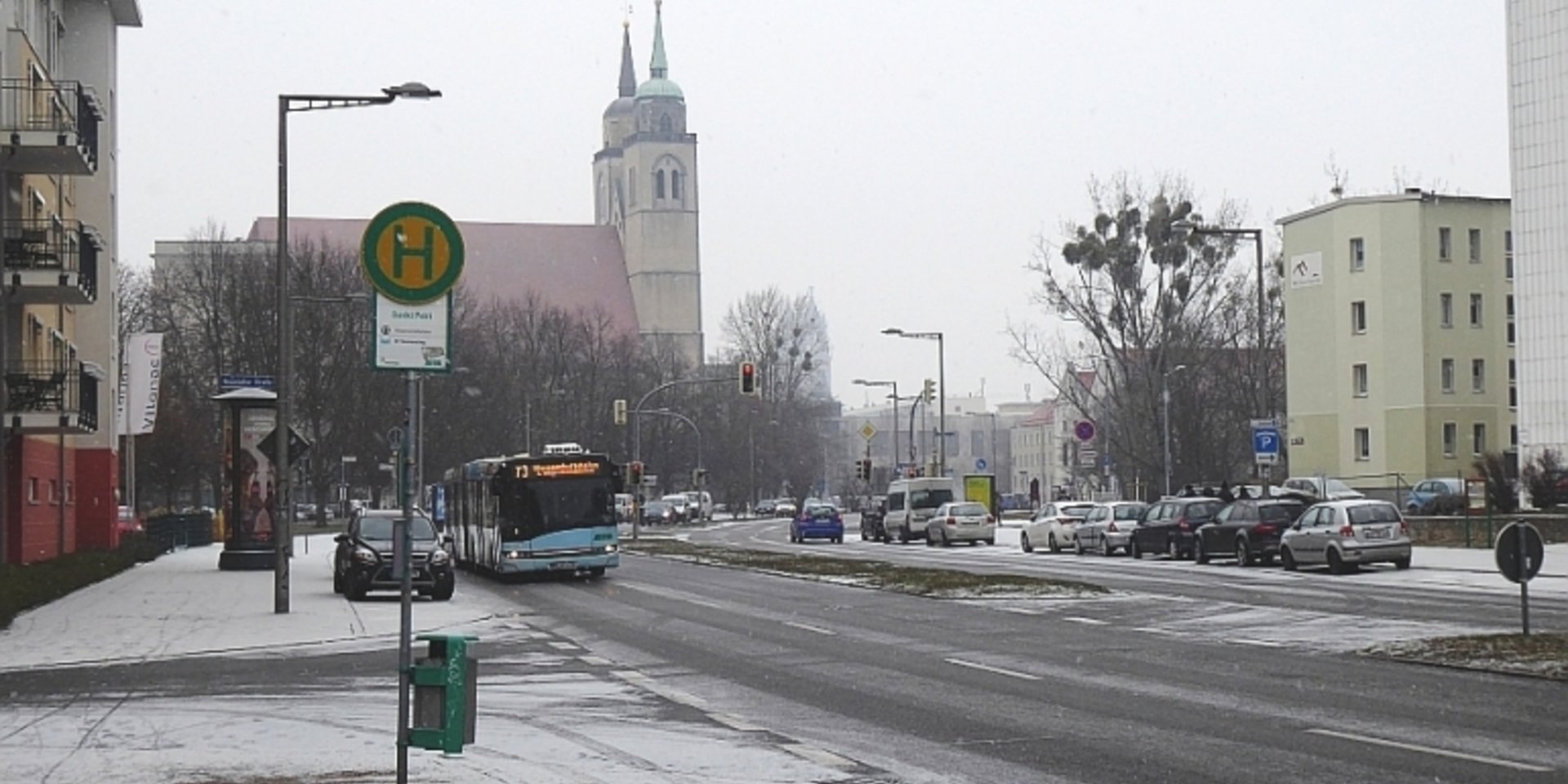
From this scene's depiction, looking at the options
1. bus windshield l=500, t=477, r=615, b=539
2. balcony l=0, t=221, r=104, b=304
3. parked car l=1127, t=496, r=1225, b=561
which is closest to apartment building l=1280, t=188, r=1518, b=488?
parked car l=1127, t=496, r=1225, b=561

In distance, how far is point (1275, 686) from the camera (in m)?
16.6

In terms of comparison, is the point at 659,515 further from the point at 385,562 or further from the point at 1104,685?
the point at 1104,685

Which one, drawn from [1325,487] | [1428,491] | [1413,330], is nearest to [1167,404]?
[1428,491]

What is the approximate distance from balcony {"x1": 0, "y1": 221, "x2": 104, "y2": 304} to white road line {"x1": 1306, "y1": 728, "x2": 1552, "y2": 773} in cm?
2899

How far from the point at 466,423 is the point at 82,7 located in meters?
41.2

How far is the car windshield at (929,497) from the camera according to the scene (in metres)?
68.6

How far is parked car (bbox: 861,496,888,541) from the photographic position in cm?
7275

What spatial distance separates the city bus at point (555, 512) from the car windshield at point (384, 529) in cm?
584

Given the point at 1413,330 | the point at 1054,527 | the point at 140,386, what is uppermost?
the point at 1413,330

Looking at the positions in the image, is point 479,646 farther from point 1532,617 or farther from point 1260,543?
point 1260,543

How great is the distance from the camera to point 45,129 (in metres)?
37.5

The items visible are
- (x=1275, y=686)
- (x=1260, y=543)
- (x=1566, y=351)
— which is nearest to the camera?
(x=1275, y=686)

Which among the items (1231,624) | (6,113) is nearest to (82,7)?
(6,113)

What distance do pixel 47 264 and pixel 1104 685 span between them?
27609mm
